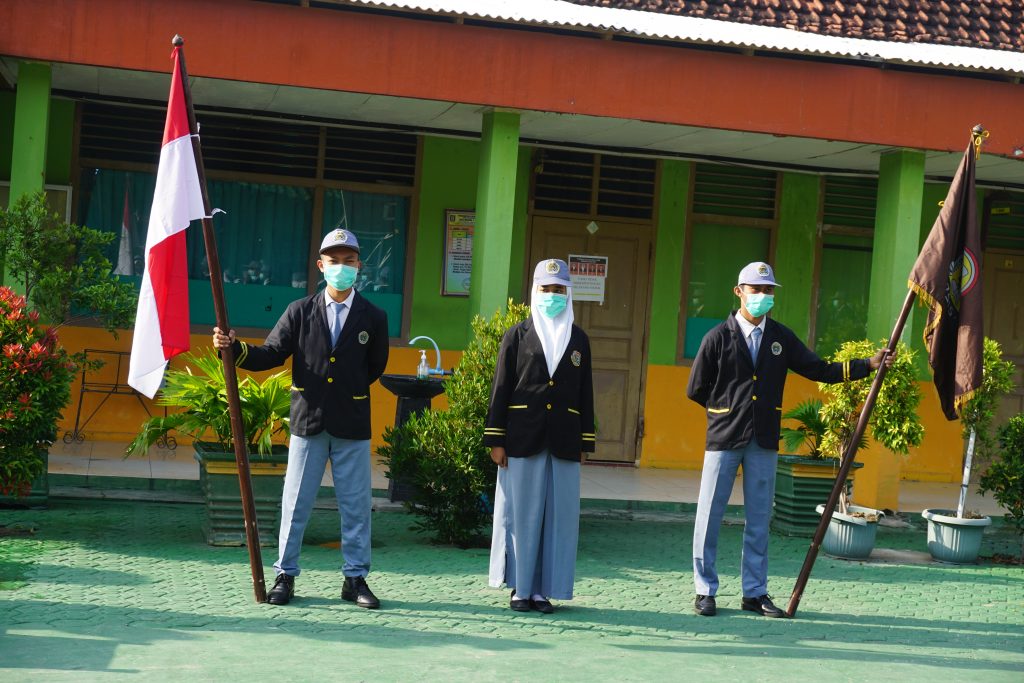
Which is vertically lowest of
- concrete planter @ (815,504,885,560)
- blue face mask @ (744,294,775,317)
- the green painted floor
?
the green painted floor

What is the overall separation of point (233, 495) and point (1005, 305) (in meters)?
9.25

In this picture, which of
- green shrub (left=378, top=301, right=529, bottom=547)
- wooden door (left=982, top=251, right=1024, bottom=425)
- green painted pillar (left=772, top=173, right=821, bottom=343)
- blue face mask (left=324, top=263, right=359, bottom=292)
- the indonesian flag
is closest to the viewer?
the indonesian flag

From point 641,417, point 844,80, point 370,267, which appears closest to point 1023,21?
point 844,80

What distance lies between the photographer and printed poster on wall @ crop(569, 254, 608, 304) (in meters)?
12.9

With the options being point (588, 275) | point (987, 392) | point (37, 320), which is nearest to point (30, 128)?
point (37, 320)

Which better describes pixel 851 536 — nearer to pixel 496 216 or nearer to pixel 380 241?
pixel 496 216

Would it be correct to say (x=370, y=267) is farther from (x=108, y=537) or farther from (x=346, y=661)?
(x=346, y=661)

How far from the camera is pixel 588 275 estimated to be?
12977 mm

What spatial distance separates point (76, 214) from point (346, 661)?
24.6 feet

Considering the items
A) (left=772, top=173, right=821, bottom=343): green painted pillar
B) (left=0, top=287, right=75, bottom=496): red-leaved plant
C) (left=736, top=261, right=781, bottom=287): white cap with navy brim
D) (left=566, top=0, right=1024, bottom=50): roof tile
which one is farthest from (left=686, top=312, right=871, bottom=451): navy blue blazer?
(left=772, top=173, right=821, bottom=343): green painted pillar

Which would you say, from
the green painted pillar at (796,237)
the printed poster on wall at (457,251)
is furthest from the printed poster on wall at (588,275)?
the green painted pillar at (796,237)

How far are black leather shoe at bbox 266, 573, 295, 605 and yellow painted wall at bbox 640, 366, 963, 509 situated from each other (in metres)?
6.72

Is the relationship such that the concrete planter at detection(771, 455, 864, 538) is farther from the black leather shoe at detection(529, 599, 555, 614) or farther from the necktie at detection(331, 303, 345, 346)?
the necktie at detection(331, 303, 345, 346)

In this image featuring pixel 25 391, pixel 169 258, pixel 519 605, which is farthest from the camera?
pixel 25 391
